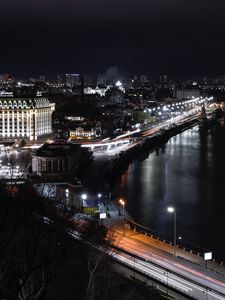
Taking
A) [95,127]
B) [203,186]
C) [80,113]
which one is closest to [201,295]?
[203,186]

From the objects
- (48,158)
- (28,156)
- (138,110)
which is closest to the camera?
(48,158)

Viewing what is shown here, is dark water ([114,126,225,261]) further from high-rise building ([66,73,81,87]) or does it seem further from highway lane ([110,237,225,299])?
high-rise building ([66,73,81,87])

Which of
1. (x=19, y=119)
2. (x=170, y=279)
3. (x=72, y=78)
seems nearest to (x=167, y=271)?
(x=170, y=279)

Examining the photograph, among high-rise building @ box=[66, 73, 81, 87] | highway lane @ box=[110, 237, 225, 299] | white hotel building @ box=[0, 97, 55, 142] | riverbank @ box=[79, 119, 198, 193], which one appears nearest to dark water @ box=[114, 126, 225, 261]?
riverbank @ box=[79, 119, 198, 193]

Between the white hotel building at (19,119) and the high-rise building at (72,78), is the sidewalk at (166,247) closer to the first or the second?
the white hotel building at (19,119)

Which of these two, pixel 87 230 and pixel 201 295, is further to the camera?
pixel 87 230

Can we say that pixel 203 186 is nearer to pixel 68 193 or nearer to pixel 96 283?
pixel 68 193

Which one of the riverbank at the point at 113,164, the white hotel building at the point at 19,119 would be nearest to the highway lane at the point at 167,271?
the riverbank at the point at 113,164

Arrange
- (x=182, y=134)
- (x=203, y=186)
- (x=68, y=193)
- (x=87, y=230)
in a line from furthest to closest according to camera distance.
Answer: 1. (x=182, y=134)
2. (x=203, y=186)
3. (x=68, y=193)
4. (x=87, y=230)
